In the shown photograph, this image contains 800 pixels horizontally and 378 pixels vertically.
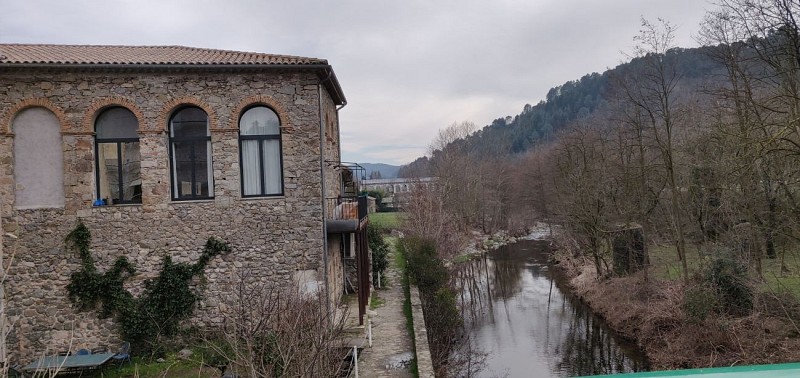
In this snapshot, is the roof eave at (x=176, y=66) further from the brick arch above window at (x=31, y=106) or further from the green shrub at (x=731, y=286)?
the green shrub at (x=731, y=286)

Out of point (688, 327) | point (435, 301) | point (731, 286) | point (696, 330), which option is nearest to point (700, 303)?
point (696, 330)

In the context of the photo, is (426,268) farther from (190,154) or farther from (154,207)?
(154,207)

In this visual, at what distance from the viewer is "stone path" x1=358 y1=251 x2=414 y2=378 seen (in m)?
9.95

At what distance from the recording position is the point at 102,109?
35.1ft

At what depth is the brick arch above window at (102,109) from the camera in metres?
10.6

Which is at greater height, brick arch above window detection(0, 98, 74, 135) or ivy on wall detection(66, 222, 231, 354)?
brick arch above window detection(0, 98, 74, 135)

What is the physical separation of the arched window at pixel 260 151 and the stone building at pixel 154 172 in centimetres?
2

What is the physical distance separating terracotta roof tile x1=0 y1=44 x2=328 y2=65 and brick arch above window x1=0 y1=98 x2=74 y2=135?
2.69ft

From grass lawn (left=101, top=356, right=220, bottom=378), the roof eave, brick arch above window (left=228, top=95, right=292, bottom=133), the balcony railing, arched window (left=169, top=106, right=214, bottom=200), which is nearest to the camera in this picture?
grass lawn (left=101, top=356, right=220, bottom=378)

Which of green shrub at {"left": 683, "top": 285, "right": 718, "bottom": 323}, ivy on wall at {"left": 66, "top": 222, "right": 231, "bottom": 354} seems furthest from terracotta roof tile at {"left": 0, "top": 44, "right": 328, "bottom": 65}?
green shrub at {"left": 683, "top": 285, "right": 718, "bottom": 323}

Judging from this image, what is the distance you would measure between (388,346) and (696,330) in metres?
8.78

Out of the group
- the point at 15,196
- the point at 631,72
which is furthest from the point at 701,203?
the point at 15,196

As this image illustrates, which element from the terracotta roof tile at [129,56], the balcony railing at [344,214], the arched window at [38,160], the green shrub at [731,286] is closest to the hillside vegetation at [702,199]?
the green shrub at [731,286]

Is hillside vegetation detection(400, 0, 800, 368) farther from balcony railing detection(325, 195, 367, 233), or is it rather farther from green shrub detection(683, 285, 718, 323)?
balcony railing detection(325, 195, 367, 233)
